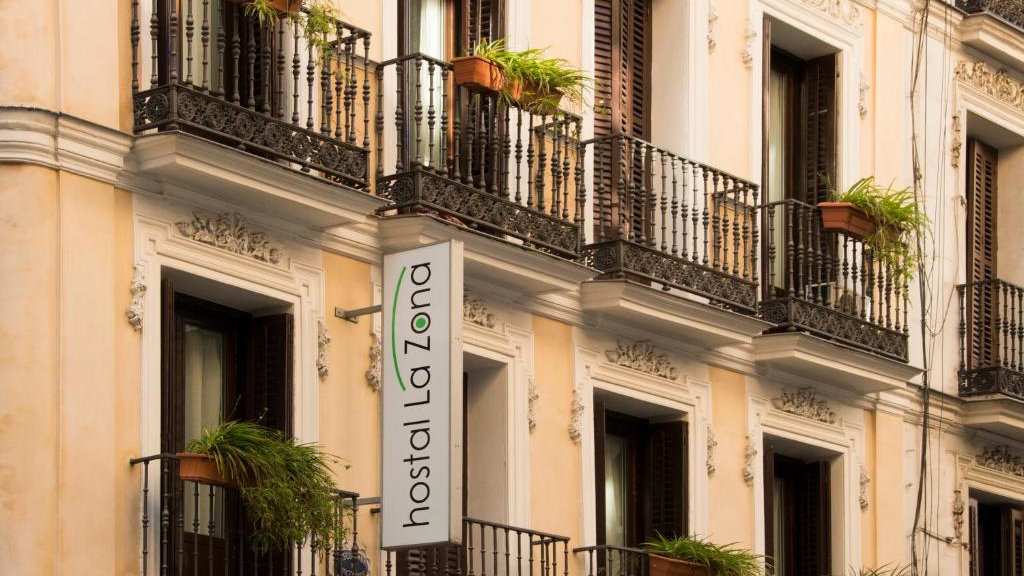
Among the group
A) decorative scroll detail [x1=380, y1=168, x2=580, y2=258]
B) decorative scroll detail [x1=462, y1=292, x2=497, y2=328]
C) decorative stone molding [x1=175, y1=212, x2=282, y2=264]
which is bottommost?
decorative scroll detail [x1=462, y1=292, x2=497, y2=328]

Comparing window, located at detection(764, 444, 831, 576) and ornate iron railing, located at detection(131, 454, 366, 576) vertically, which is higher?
window, located at detection(764, 444, 831, 576)

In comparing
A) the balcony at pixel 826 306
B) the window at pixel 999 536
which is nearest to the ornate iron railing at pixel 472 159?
the balcony at pixel 826 306

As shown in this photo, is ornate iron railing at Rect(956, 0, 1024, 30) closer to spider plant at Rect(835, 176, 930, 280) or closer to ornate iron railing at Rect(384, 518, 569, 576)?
spider plant at Rect(835, 176, 930, 280)

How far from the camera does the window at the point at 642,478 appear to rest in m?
22.2

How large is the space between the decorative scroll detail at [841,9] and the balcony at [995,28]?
175 cm

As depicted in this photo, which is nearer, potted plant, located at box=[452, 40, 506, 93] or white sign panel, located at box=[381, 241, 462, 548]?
white sign panel, located at box=[381, 241, 462, 548]

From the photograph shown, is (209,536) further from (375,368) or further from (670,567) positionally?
(670,567)

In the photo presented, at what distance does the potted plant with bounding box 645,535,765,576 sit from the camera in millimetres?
20984

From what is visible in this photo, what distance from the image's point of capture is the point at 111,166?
701 inches

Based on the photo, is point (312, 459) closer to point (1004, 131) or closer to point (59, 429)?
point (59, 429)

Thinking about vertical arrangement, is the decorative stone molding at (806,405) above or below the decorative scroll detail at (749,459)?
above

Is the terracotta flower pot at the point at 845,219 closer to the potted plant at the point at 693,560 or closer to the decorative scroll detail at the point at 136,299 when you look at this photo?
the potted plant at the point at 693,560

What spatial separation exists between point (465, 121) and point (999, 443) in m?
7.92

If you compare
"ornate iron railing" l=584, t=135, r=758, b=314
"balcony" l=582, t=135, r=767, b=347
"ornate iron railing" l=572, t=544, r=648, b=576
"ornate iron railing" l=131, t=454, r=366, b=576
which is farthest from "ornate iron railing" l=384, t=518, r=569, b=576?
"ornate iron railing" l=584, t=135, r=758, b=314
